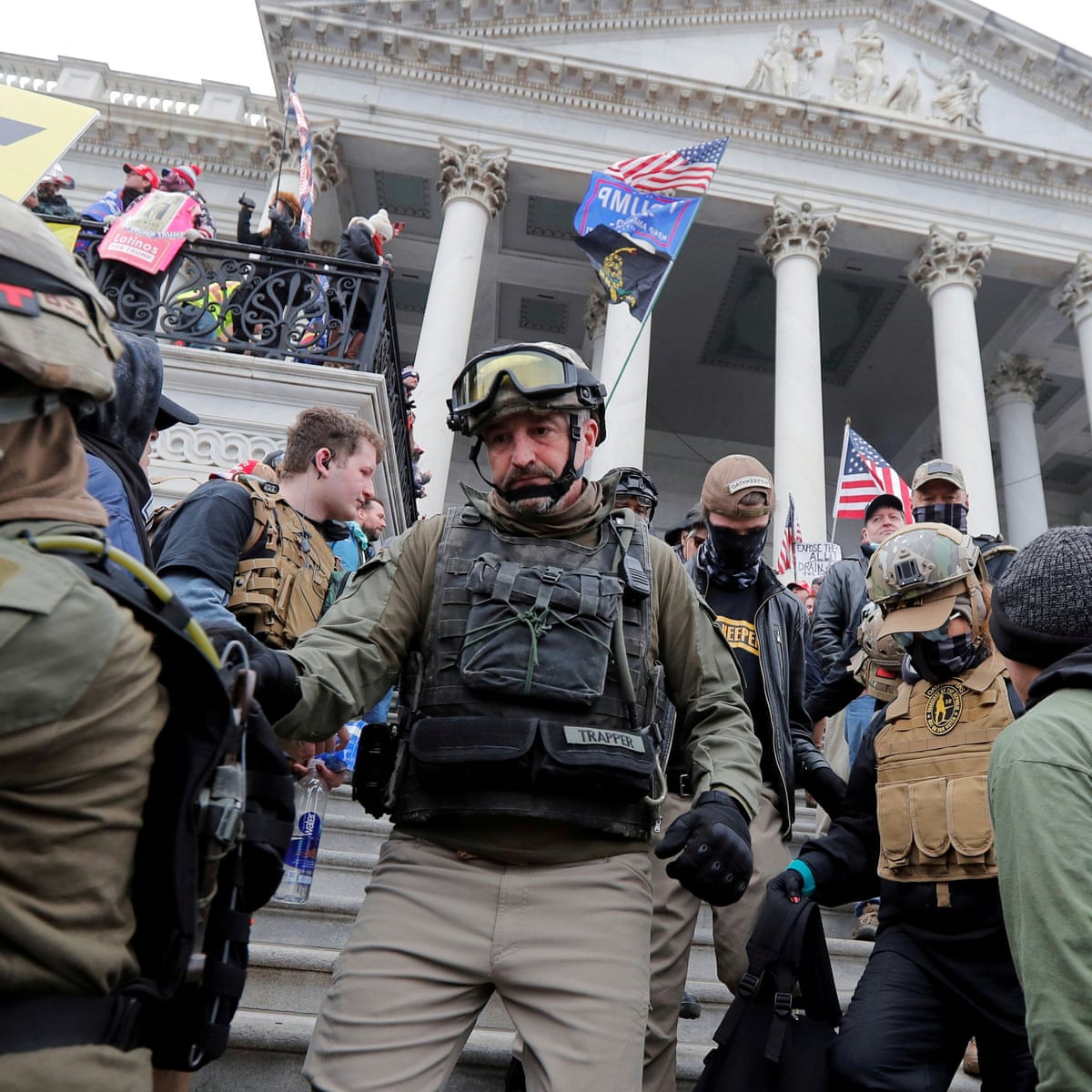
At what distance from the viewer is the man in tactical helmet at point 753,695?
351cm

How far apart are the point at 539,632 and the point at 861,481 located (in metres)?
9.25

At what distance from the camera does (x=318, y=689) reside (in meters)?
2.25

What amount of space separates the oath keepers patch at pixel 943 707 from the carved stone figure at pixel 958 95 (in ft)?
63.1

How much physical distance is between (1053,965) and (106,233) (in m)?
9.18

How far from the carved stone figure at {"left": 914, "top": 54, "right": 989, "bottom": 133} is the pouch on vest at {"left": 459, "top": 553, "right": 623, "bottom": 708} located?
66.7 feet

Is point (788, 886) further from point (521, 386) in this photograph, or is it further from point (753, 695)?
point (521, 386)

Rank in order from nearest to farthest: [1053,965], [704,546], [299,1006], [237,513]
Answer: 1. [1053,965]
2. [237,513]
3. [299,1006]
4. [704,546]

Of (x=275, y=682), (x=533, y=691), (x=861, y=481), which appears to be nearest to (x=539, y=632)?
(x=533, y=691)

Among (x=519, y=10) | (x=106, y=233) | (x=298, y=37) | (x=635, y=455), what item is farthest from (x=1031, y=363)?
(x=106, y=233)

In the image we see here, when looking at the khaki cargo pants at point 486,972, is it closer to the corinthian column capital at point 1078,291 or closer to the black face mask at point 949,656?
the black face mask at point 949,656

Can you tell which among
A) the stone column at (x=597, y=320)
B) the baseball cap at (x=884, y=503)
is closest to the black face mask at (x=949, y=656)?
the baseball cap at (x=884, y=503)

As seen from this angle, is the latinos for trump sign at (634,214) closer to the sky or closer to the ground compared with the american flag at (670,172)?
closer to the ground

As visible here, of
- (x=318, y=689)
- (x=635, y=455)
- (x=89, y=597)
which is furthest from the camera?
(x=635, y=455)

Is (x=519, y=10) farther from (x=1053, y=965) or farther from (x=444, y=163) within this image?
(x=1053, y=965)
